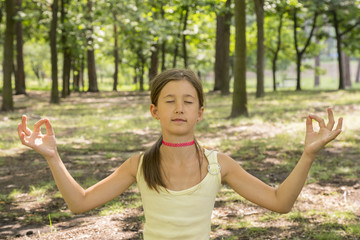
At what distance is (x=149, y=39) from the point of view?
3078 centimetres

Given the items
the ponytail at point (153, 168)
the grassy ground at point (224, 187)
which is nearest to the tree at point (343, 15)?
the grassy ground at point (224, 187)

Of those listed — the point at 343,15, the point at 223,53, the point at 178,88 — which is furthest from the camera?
the point at 343,15

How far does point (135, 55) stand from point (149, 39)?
47.2 ft

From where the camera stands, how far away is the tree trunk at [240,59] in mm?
13719

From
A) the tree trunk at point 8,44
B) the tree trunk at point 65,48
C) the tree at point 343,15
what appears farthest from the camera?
the tree at point 343,15

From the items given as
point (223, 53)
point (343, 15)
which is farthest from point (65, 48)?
point (343, 15)

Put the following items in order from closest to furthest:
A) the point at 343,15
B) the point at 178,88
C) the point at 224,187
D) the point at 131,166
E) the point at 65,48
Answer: the point at 178,88
the point at 131,166
the point at 224,187
the point at 65,48
the point at 343,15

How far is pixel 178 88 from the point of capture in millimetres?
2588

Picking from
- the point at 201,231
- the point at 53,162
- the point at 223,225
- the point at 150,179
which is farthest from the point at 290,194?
the point at 223,225

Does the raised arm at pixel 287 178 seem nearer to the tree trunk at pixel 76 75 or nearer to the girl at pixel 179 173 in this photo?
the girl at pixel 179 173

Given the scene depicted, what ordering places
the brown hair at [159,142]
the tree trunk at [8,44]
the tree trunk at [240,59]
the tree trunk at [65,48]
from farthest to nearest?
1. the tree trunk at [65,48]
2. the tree trunk at [8,44]
3. the tree trunk at [240,59]
4. the brown hair at [159,142]

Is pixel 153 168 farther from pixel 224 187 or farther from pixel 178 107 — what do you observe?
pixel 224 187

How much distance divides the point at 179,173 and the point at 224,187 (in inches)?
177

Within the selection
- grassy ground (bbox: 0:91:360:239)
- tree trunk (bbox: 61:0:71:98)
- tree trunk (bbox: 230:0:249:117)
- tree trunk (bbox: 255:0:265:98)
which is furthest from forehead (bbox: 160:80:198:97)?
tree trunk (bbox: 255:0:265:98)
